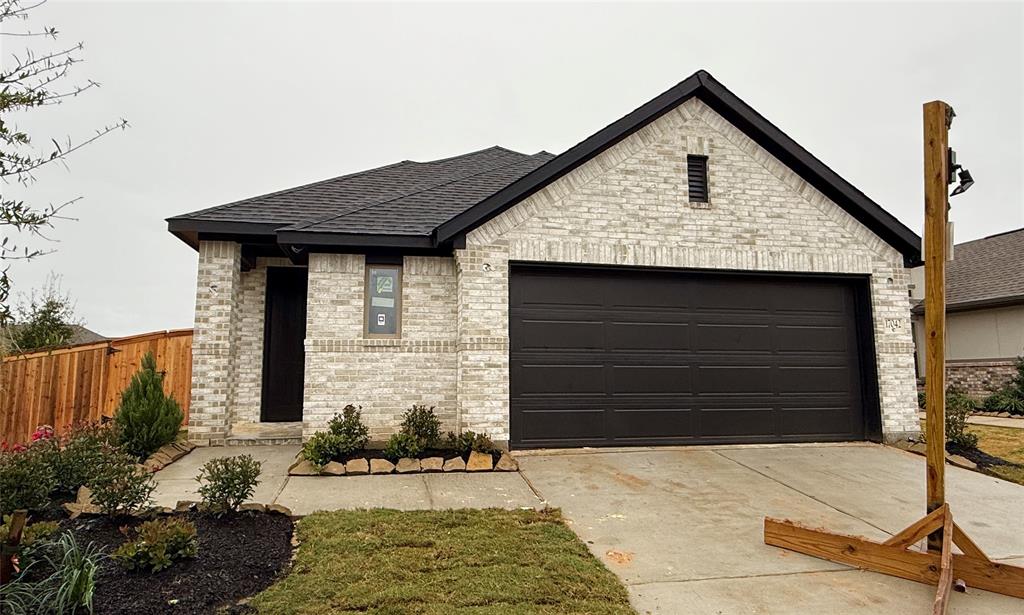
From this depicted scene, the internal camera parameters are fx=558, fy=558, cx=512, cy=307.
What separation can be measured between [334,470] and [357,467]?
0.28 metres

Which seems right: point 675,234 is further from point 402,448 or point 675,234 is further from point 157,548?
point 157,548

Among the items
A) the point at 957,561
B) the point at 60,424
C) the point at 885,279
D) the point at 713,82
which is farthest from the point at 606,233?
the point at 60,424

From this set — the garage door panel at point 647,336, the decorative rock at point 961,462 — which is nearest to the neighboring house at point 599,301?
the garage door panel at point 647,336

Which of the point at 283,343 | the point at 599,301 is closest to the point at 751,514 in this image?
the point at 599,301

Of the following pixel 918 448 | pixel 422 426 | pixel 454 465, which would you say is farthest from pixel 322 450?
pixel 918 448

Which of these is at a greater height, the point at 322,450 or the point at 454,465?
the point at 322,450

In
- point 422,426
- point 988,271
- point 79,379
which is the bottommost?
point 422,426

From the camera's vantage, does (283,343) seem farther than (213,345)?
Yes

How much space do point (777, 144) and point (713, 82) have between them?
1.47m

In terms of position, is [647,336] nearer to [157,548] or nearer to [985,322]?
[157,548]

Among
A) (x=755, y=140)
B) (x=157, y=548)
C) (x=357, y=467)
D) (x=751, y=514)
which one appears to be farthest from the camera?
(x=755, y=140)

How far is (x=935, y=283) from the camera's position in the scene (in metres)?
4.38

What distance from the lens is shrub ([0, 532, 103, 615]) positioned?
3.08m

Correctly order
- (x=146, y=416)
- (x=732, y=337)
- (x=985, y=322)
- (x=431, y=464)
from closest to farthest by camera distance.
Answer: (x=431, y=464) → (x=146, y=416) → (x=732, y=337) → (x=985, y=322)
